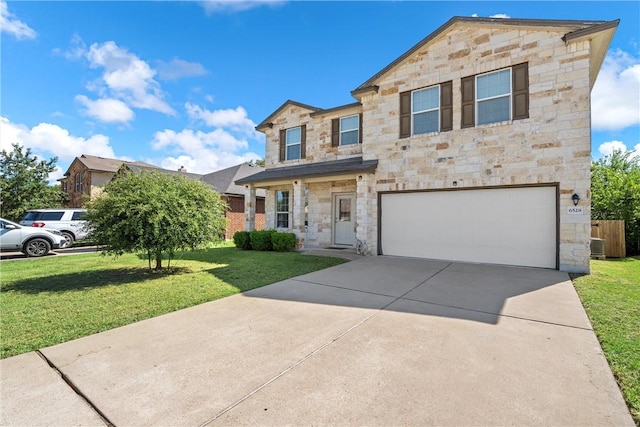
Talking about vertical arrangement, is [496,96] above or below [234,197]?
above

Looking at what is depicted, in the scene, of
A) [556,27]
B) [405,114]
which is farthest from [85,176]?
[556,27]

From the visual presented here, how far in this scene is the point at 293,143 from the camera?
14.5m

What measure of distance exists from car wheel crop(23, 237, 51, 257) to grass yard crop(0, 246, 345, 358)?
2.20 meters

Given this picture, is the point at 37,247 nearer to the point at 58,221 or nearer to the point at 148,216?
the point at 58,221

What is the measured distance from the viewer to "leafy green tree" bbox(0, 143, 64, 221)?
20453mm

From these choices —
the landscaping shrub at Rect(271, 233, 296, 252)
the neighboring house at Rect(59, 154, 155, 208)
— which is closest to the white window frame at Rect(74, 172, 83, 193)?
the neighboring house at Rect(59, 154, 155, 208)

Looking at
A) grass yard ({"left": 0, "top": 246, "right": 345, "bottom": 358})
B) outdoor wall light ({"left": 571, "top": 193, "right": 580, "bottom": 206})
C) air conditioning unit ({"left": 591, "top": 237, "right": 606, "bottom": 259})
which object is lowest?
grass yard ({"left": 0, "top": 246, "right": 345, "bottom": 358})

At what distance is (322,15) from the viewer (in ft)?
36.9

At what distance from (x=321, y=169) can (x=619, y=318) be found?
9558 millimetres

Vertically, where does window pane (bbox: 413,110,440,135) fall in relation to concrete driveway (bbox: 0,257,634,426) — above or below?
above

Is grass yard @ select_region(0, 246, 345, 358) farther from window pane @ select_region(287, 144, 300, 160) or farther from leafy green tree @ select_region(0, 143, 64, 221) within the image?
leafy green tree @ select_region(0, 143, 64, 221)

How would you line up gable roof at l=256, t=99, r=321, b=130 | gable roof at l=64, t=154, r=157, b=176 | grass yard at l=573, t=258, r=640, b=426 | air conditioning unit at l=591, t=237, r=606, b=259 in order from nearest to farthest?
grass yard at l=573, t=258, r=640, b=426 → air conditioning unit at l=591, t=237, r=606, b=259 → gable roof at l=256, t=99, r=321, b=130 → gable roof at l=64, t=154, r=157, b=176

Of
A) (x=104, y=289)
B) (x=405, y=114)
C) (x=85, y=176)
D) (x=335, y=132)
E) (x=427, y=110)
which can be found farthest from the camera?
(x=85, y=176)

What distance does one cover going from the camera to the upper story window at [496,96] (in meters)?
8.37
